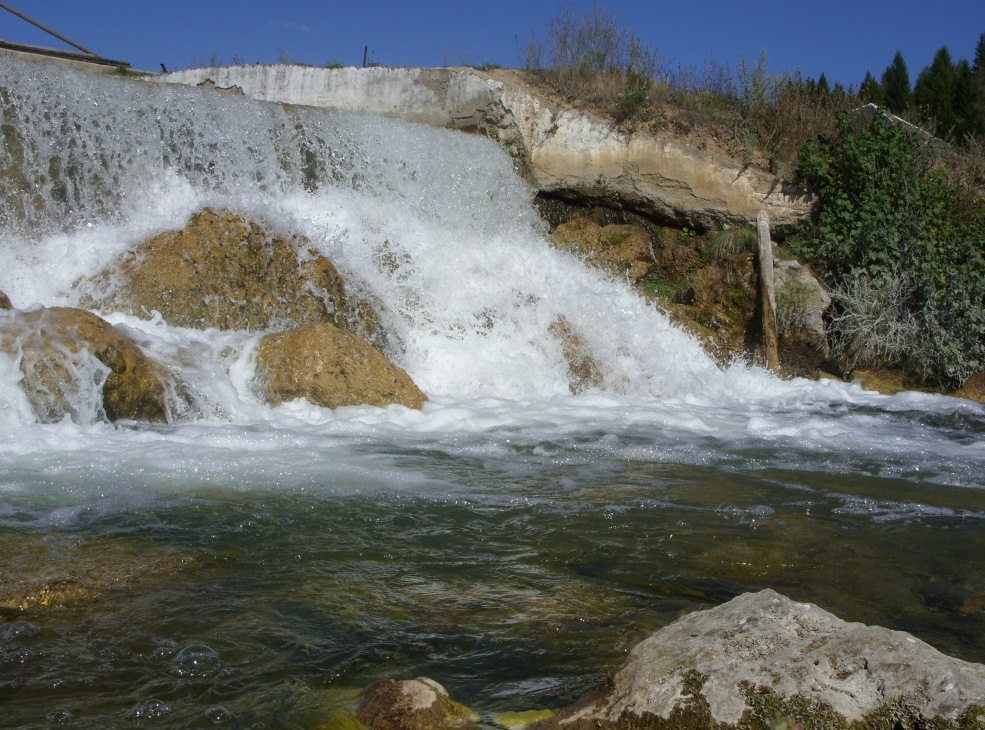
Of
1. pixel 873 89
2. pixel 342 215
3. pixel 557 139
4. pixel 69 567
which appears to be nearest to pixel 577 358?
pixel 342 215

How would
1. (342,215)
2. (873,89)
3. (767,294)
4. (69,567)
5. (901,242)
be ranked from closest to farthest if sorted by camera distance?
(69,567)
(342,215)
(767,294)
(901,242)
(873,89)

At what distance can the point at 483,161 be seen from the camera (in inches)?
475

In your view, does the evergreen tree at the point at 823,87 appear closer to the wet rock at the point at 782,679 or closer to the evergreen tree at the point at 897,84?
the evergreen tree at the point at 897,84

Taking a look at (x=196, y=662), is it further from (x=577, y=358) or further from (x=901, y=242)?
(x=901, y=242)

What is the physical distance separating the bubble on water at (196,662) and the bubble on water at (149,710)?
178 mm

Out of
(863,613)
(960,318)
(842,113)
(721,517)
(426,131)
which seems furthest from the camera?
(842,113)

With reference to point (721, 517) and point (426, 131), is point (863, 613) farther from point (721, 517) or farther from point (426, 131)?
point (426, 131)

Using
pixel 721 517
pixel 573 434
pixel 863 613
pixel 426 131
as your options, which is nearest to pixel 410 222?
pixel 426 131

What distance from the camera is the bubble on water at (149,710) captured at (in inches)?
98.1

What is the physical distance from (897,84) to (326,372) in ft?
67.4

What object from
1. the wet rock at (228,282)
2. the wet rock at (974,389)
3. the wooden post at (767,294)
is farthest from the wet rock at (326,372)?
the wet rock at (974,389)

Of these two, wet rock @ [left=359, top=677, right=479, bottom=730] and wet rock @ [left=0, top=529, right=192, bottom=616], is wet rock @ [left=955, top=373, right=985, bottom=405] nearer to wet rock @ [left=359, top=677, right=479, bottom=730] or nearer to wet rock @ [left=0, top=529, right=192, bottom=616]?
wet rock @ [left=0, top=529, right=192, bottom=616]

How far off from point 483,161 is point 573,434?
6.06 m

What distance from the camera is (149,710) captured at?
2523mm
